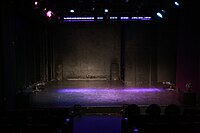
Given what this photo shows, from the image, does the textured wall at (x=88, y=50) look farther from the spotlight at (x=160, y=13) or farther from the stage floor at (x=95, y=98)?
the stage floor at (x=95, y=98)

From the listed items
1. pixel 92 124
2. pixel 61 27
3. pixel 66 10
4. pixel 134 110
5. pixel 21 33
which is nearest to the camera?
pixel 134 110

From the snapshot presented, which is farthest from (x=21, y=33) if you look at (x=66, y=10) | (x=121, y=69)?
(x=121, y=69)

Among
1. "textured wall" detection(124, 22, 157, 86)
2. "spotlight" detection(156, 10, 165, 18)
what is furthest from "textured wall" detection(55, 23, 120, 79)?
"spotlight" detection(156, 10, 165, 18)

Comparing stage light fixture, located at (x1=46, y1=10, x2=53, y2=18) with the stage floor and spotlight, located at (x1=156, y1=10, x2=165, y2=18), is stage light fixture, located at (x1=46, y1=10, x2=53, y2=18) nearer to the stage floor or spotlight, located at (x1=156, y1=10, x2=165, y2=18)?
the stage floor

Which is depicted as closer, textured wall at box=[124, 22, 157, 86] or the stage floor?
the stage floor

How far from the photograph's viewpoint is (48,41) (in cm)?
2144

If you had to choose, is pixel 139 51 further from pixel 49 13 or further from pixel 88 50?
pixel 49 13

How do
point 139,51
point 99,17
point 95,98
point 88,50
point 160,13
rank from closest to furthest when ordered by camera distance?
point 95,98 < point 160,13 < point 99,17 < point 139,51 < point 88,50

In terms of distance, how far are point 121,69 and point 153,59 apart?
7.43 ft

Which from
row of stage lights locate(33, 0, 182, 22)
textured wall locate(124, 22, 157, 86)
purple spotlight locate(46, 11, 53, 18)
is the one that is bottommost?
textured wall locate(124, 22, 157, 86)

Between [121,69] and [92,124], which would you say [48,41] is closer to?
[121,69]

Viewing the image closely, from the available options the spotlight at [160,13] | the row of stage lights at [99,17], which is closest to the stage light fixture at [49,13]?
the row of stage lights at [99,17]

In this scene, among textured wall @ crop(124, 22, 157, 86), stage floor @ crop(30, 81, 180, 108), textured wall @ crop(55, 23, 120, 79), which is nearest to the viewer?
stage floor @ crop(30, 81, 180, 108)

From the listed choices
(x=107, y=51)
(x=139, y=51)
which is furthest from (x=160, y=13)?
(x=107, y=51)
